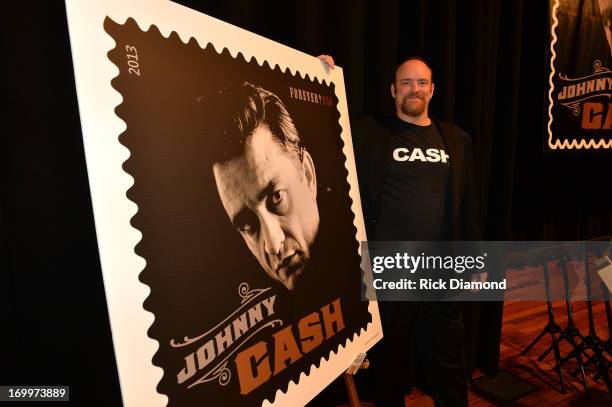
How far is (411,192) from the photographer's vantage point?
1738 millimetres

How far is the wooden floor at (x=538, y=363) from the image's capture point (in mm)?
2055

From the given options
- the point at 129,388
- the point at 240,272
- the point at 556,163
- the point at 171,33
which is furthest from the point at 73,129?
the point at 556,163

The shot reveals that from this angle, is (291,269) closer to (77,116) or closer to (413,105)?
(77,116)

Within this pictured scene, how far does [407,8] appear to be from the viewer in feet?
7.12

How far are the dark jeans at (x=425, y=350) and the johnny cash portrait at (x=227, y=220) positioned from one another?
0.68 meters

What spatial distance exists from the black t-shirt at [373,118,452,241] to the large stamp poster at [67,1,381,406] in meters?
0.62

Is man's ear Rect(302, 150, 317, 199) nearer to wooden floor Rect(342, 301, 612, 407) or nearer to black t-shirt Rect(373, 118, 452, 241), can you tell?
black t-shirt Rect(373, 118, 452, 241)

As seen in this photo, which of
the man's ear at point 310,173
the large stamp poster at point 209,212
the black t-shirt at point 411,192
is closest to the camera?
the large stamp poster at point 209,212

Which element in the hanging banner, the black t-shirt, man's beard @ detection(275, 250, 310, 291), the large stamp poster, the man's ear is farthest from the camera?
the hanging banner

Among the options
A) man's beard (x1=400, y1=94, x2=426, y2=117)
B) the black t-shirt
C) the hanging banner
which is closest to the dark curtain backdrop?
the hanging banner

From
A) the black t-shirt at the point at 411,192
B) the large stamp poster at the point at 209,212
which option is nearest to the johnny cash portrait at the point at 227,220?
the large stamp poster at the point at 209,212

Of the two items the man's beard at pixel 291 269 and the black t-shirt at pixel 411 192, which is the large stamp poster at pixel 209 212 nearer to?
the man's beard at pixel 291 269

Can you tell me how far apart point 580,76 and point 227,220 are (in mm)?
3193

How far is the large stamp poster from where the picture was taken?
2.21 feet
